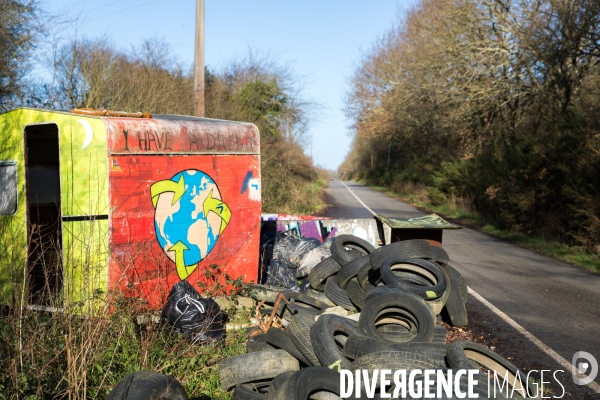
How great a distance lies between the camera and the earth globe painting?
7.98m

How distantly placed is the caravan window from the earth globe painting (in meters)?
1.89

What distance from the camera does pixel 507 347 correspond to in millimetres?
7086

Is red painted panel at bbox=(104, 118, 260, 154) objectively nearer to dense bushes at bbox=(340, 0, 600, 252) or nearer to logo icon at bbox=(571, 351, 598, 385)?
logo icon at bbox=(571, 351, 598, 385)

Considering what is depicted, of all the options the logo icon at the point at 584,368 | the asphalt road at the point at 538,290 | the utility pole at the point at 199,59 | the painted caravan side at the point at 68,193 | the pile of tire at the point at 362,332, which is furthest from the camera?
the utility pole at the point at 199,59

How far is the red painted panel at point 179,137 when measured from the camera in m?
7.50

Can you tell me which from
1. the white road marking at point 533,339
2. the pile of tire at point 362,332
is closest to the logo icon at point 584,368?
the white road marking at point 533,339

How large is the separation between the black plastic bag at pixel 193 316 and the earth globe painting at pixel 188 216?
1.34 m

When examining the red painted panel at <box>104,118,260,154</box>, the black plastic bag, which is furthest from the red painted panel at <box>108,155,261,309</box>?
the black plastic bag

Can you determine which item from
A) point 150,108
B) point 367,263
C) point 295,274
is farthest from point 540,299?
point 150,108

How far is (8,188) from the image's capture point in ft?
25.8

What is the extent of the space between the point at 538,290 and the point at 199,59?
36.9ft

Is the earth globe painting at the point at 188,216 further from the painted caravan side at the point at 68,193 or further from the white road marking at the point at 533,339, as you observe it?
the white road marking at the point at 533,339

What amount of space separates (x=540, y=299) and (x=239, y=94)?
21911mm

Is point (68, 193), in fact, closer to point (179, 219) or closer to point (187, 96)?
point (179, 219)
